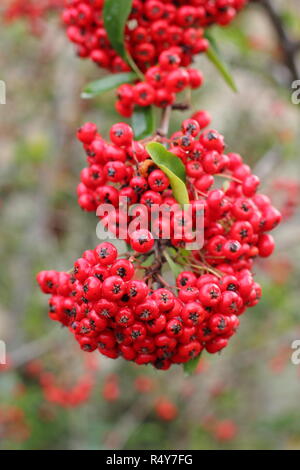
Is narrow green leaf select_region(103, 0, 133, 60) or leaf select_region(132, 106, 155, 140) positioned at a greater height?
narrow green leaf select_region(103, 0, 133, 60)

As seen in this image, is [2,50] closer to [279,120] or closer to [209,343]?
Result: [279,120]

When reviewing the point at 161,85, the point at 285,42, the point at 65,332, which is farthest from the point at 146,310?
the point at 65,332

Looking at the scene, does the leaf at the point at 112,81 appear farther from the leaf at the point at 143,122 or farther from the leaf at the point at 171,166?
the leaf at the point at 171,166

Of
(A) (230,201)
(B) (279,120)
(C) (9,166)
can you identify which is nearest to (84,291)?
(A) (230,201)

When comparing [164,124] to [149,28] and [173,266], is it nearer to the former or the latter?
[149,28]

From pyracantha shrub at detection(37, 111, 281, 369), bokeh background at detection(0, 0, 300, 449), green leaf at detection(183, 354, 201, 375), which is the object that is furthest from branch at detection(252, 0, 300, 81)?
green leaf at detection(183, 354, 201, 375)

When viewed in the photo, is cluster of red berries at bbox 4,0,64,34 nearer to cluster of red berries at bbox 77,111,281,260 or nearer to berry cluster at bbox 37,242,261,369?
cluster of red berries at bbox 77,111,281,260
